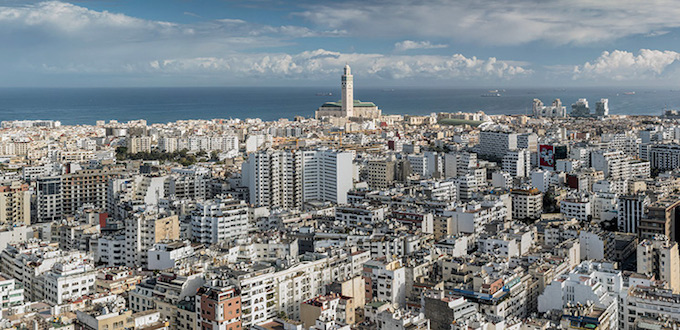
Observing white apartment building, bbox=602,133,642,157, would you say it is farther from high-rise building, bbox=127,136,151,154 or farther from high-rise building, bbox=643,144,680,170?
high-rise building, bbox=127,136,151,154

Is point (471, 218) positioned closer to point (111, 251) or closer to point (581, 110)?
point (111, 251)

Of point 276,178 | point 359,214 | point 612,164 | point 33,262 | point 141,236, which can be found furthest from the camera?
point 612,164

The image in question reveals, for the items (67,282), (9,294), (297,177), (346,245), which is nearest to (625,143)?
(297,177)

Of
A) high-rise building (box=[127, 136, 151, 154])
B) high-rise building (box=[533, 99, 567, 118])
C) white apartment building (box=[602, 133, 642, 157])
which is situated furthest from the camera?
high-rise building (box=[533, 99, 567, 118])

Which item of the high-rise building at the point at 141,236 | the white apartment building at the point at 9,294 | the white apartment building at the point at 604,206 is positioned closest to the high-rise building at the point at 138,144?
the high-rise building at the point at 141,236

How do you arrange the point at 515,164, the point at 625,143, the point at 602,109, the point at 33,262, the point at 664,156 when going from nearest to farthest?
the point at 33,262 → the point at 515,164 → the point at 664,156 → the point at 625,143 → the point at 602,109

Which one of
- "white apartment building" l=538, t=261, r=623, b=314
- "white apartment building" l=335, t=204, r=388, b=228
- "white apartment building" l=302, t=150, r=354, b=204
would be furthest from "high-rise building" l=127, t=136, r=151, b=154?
"white apartment building" l=538, t=261, r=623, b=314

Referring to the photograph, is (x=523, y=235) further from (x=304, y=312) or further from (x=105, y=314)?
(x=105, y=314)
